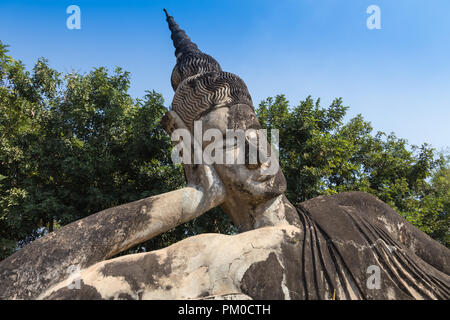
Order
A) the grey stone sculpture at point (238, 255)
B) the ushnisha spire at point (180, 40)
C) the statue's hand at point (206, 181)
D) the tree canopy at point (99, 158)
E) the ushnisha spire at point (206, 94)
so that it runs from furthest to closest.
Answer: the tree canopy at point (99, 158)
the ushnisha spire at point (180, 40)
the ushnisha spire at point (206, 94)
the statue's hand at point (206, 181)
the grey stone sculpture at point (238, 255)

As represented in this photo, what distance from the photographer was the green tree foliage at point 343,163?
8.00m

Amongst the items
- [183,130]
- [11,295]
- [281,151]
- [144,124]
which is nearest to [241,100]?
[183,130]

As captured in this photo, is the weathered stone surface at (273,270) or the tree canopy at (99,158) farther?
the tree canopy at (99,158)

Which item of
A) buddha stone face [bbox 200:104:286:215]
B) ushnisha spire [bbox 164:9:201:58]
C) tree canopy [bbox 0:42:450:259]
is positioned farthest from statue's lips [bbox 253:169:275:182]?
tree canopy [bbox 0:42:450:259]

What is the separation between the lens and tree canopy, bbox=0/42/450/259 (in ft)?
24.5

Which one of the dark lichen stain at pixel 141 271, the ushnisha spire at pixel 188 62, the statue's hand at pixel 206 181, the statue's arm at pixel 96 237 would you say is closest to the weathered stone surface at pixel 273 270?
the dark lichen stain at pixel 141 271

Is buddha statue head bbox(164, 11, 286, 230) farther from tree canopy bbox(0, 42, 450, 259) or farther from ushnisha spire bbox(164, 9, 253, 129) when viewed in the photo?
tree canopy bbox(0, 42, 450, 259)

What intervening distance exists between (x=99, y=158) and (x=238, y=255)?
5.33 m

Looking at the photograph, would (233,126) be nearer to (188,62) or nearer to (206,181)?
(206,181)

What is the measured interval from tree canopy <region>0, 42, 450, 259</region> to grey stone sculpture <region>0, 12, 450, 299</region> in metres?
3.92

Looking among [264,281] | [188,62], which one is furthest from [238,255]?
[188,62]

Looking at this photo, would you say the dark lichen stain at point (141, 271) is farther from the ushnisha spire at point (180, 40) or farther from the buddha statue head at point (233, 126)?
the ushnisha spire at point (180, 40)

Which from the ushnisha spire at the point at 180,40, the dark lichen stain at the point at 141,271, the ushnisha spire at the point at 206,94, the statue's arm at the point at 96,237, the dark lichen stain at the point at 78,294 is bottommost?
the dark lichen stain at the point at 78,294

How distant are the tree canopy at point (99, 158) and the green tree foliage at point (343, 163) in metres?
0.03
